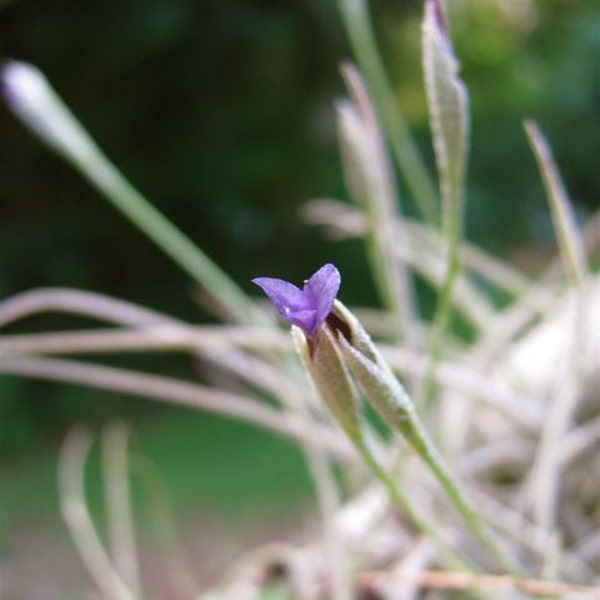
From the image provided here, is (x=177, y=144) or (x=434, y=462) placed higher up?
(x=177, y=144)

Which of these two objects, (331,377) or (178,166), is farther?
(178,166)

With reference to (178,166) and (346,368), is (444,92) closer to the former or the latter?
(346,368)

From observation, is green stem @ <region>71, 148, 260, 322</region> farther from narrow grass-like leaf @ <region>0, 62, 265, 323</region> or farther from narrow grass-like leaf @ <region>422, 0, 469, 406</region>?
narrow grass-like leaf @ <region>422, 0, 469, 406</region>

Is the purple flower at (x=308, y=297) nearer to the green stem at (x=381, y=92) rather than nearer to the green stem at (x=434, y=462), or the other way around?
the green stem at (x=434, y=462)

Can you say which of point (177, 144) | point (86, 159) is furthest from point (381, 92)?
point (177, 144)

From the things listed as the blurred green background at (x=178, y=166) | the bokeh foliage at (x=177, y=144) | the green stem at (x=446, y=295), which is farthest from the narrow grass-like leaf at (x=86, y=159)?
the bokeh foliage at (x=177, y=144)

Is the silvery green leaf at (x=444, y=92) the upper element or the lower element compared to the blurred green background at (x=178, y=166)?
lower
